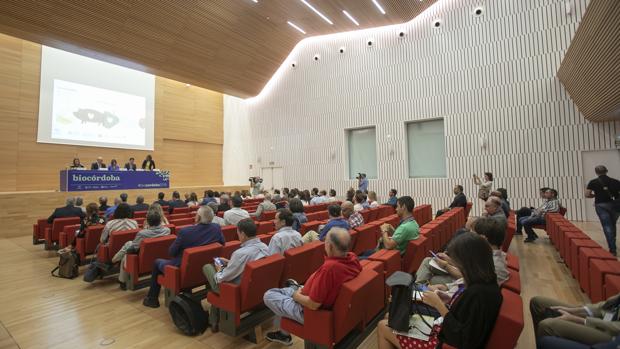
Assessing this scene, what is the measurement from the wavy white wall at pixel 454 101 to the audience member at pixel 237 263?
352 inches

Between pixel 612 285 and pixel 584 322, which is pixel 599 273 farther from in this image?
pixel 584 322

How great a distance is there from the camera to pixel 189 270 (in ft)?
9.30

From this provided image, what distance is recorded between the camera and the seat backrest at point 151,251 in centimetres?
343

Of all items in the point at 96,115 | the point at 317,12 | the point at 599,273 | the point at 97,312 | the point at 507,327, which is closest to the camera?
the point at 507,327

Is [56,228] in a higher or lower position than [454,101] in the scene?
lower

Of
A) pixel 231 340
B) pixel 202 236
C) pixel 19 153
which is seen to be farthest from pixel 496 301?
pixel 19 153

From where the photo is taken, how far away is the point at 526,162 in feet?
29.3

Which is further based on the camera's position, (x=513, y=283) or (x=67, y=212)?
(x=67, y=212)

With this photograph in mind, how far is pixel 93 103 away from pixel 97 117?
512 millimetres

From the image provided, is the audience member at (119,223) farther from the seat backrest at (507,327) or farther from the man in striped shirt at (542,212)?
the man in striped shirt at (542,212)

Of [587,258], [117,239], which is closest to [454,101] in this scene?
[587,258]

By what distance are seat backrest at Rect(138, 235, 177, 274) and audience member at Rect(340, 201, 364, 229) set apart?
2.23m

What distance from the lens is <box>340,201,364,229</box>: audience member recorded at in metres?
4.11

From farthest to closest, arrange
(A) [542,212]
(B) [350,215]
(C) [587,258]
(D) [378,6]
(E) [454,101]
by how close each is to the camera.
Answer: (E) [454,101], (D) [378,6], (A) [542,212], (B) [350,215], (C) [587,258]
